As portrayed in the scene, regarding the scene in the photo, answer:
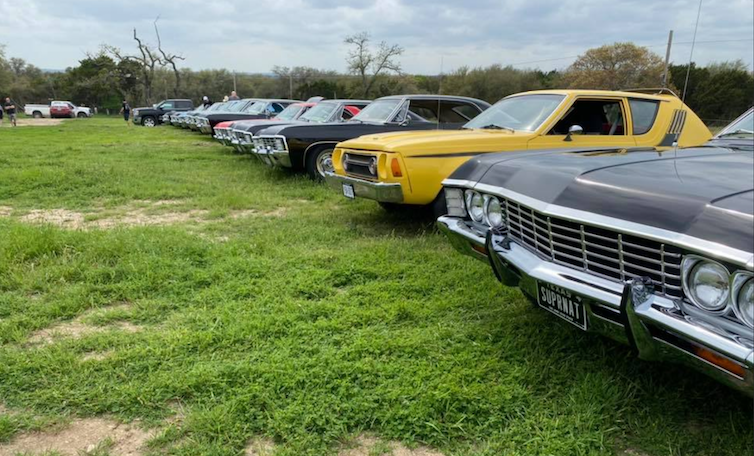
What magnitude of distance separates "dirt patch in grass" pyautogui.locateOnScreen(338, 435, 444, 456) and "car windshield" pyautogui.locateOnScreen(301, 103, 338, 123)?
26.4 feet

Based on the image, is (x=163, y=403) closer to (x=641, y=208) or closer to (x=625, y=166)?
(x=641, y=208)

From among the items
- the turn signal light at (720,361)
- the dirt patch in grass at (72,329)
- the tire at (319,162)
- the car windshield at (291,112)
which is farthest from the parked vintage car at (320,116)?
the turn signal light at (720,361)

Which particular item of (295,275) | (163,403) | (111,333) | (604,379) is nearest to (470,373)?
(604,379)

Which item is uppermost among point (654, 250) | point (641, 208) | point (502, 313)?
point (641, 208)

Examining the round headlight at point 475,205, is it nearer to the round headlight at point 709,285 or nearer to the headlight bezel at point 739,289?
the round headlight at point 709,285

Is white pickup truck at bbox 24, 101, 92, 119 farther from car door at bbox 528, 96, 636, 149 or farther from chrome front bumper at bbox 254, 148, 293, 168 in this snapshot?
car door at bbox 528, 96, 636, 149

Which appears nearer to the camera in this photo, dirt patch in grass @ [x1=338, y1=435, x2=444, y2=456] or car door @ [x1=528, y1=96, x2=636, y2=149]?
dirt patch in grass @ [x1=338, y1=435, x2=444, y2=456]

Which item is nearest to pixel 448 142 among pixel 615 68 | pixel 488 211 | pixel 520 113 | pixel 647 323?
pixel 520 113

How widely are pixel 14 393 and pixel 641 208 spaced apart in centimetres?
294

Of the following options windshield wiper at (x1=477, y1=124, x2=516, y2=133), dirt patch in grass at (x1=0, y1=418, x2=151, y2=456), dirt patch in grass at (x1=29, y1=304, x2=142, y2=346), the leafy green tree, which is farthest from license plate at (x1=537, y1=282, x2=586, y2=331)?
the leafy green tree

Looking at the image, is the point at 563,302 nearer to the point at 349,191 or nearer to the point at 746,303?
the point at 746,303

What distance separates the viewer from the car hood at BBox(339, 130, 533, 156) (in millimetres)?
4953

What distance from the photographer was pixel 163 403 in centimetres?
244

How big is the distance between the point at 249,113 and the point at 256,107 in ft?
3.50
